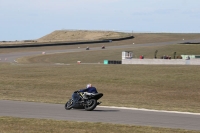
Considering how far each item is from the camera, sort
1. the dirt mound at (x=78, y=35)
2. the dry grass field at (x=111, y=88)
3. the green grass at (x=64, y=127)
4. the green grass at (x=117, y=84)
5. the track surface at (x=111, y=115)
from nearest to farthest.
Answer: the green grass at (x=64, y=127) < the dry grass field at (x=111, y=88) < the track surface at (x=111, y=115) < the green grass at (x=117, y=84) < the dirt mound at (x=78, y=35)

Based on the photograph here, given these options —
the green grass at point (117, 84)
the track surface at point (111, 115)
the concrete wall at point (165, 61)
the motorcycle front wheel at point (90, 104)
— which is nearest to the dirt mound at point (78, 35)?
the concrete wall at point (165, 61)

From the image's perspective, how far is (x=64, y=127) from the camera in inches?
565

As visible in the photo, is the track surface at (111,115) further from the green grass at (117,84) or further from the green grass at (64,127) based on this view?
the green grass at (117,84)

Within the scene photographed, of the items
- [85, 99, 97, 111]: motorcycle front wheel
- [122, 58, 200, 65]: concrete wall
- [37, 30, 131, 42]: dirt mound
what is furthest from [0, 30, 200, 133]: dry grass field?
[37, 30, 131, 42]: dirt mound

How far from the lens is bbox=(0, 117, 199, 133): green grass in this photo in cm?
1372

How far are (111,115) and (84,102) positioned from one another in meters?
2.10

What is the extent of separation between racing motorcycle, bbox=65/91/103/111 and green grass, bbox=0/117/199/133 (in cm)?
443

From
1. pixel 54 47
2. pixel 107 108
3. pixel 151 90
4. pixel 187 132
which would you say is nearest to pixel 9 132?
pixel 187 132

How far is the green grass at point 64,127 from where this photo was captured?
1372cm

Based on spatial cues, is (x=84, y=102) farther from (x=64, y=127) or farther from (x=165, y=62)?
(x=165, y=62)

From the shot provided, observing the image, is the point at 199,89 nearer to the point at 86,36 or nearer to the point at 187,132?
the point at 187,132

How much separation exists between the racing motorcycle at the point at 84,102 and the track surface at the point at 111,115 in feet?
0.78

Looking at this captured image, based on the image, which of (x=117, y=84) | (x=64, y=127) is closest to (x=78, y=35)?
(x=117, y=84)

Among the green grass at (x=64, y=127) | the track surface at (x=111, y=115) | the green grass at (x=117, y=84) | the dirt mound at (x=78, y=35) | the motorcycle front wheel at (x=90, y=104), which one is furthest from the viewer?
the dirt mound at (x=78, y=35)
